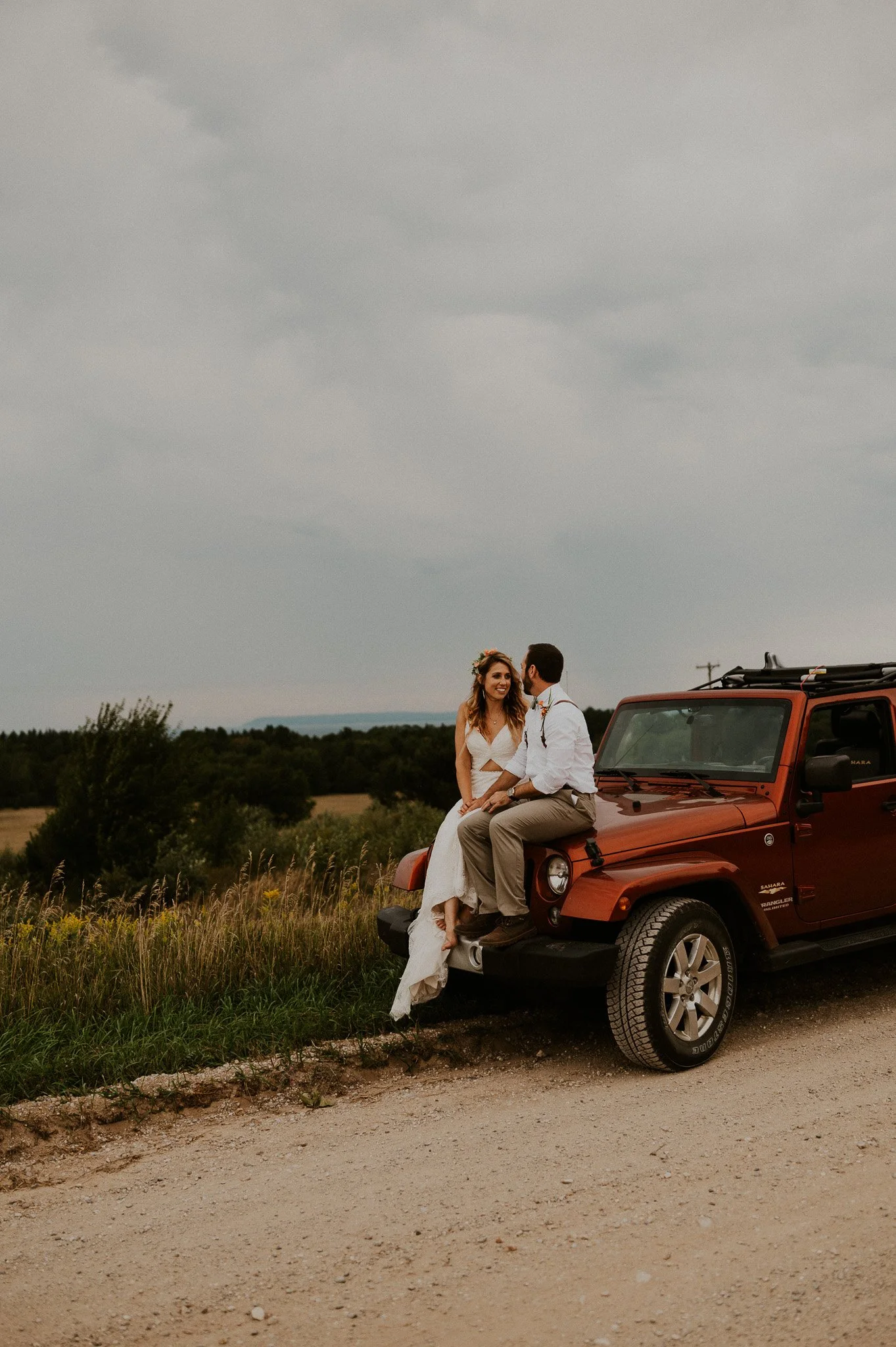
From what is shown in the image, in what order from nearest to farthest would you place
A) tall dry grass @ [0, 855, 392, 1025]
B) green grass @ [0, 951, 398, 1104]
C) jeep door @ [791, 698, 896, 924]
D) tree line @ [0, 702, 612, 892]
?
green grass @ [0, 951, 398, 1104] < jeep door @ [791, 698, 896, 924] < tall dry grass @ [0, 855, 392, 1025] < tree line @ [0, 702, 612, 892]

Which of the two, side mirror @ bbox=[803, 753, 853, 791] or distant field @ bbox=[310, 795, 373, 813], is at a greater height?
side mirror @ bbox=[803, 753, 853, 791]

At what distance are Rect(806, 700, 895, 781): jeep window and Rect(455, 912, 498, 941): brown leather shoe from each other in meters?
2.46

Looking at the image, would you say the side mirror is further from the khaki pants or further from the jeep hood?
the khaki pants

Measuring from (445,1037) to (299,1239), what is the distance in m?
2.57

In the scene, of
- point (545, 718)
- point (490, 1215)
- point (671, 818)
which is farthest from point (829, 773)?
point (490, 1215)

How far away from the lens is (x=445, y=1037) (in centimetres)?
663

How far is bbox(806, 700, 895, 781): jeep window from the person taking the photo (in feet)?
24.2

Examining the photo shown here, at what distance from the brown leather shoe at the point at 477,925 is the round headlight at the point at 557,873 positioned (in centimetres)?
44

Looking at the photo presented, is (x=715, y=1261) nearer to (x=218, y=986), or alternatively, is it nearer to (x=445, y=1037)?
(x=445, y=1037)

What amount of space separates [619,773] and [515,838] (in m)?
1.69

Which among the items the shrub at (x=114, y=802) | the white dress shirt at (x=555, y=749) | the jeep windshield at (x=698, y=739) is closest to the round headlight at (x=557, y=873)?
the white dress shirt at (x=555, y=749)

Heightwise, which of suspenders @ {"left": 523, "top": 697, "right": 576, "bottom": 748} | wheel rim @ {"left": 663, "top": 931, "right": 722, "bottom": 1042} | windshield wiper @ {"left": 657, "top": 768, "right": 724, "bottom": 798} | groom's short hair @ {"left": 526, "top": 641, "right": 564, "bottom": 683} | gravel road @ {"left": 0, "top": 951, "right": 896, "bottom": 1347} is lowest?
gravel road @ {"left": 0, "top": 951, "right": 896, "bottom": 1347}

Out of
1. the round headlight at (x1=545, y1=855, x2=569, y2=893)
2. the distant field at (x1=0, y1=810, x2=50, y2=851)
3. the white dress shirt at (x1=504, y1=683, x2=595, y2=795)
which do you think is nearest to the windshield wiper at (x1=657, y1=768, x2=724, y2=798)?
the white dress shirt at (x1=504, y1=683, x2=595, y2=795)

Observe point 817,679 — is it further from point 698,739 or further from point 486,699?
point 486,699
